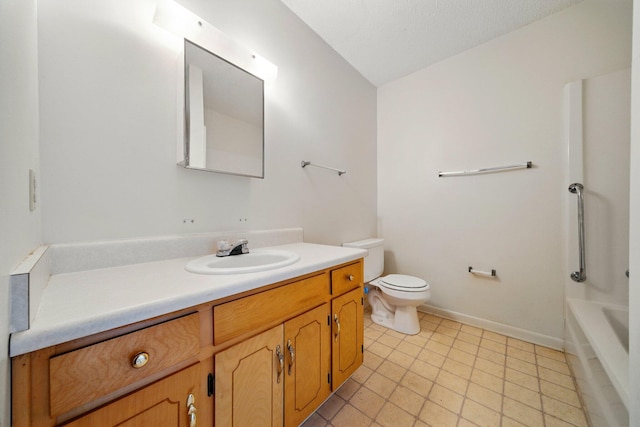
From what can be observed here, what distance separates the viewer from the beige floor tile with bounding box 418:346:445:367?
148cm

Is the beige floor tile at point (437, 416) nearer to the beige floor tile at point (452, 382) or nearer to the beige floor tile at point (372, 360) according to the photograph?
the beige floor tile at point (452, 382)

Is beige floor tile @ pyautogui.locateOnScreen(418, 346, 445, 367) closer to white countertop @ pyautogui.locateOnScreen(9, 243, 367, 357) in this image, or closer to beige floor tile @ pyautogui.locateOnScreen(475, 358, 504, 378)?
beige floor tile @ pyautogui.locateOnScreen(475, 358, 504, 378)

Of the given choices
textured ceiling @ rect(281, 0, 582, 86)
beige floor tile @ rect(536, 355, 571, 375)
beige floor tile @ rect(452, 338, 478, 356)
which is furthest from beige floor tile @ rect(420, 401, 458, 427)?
textured ceiling @ rect(281, 0, 582, 86)

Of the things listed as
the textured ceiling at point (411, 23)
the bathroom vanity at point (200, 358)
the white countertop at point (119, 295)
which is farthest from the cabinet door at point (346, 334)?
the textured ceiling at point (411, 23)

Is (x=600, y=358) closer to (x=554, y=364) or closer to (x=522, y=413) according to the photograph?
(x=522, y=413)

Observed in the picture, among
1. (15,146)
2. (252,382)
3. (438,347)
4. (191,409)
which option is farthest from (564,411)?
(15,146)

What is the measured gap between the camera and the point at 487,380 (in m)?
1.32

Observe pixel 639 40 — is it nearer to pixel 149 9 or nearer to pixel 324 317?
pixel 324 317

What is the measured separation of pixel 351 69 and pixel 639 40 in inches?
73.5

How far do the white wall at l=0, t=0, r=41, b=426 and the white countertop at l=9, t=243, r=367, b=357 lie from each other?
0.05 meters

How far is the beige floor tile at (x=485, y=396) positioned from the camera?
1.16m

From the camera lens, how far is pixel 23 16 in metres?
0.58

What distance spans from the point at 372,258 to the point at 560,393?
130 cm

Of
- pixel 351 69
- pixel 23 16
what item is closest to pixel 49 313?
pixel 23 16
